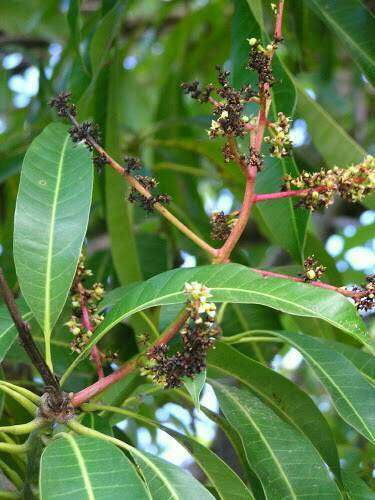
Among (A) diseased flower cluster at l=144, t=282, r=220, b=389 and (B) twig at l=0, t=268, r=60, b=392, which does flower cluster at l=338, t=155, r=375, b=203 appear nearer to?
(A) diseased flower cluster at l=144, t=282, r=220, b=389

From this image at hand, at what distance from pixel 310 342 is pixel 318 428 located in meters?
0.16

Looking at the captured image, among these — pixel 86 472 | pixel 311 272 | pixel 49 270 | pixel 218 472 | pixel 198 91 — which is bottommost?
pixel 218 472

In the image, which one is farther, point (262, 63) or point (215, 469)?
point (215, 469)

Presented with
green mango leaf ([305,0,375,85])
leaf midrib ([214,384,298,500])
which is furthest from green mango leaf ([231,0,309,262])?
leaf midrib ([214,384,298,500])

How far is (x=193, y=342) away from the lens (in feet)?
3.07

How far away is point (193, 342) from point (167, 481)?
180mm

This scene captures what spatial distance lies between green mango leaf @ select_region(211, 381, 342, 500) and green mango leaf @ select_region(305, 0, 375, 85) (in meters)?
0.60

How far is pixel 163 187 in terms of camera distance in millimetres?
2391

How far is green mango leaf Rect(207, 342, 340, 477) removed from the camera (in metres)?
1.29

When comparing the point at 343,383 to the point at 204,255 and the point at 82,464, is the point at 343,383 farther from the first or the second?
the point at 204,255

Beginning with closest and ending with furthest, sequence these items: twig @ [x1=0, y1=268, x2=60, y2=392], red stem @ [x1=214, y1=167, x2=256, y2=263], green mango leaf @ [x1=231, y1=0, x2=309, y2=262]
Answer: twig @ [x1=0, y1=268, x2=60, y2=392] < red stem @ [x1=214, y1=167, x2=256, y2=263] < green mango leaf @ [x1=231, y1=0, x2=309, y2=262]

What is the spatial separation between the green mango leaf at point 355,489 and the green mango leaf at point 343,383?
182mm

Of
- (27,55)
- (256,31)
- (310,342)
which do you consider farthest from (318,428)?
(27,55)

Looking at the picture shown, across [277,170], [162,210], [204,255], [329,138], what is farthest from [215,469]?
[204,255]
